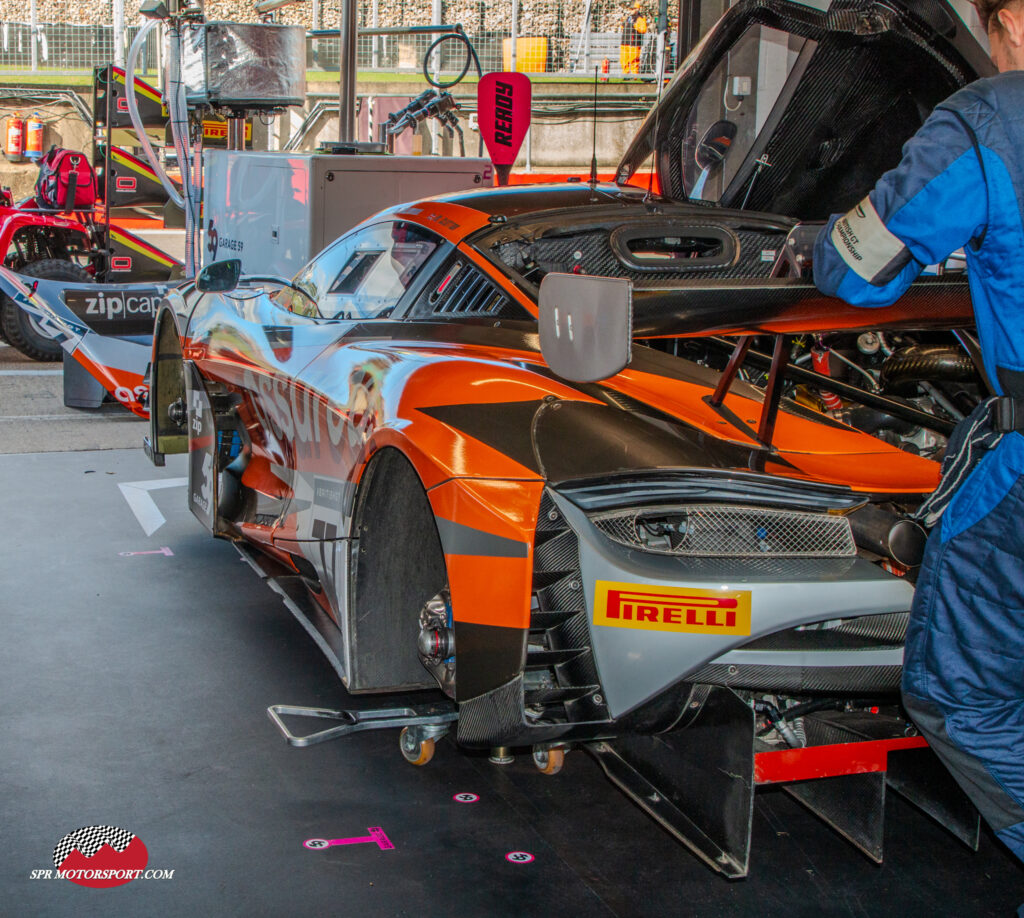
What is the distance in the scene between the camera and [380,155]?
9055 millimetres

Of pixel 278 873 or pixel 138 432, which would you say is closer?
pixel 278 873

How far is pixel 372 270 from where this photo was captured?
400 cm

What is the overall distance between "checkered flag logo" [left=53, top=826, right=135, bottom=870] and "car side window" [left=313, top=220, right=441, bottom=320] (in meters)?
1.66

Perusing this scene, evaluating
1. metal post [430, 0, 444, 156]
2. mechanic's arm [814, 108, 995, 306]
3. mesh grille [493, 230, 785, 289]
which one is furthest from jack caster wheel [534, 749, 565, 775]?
metal post [430, 0, 444, 156]

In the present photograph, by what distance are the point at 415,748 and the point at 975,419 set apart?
1.78m

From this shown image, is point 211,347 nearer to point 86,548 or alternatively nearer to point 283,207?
point 86,548

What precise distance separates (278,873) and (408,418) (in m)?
1.07

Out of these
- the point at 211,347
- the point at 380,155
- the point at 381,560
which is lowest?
the point at 381,560

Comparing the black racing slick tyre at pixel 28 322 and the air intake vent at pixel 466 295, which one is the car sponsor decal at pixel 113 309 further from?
the air intake vent at pixel 466 295

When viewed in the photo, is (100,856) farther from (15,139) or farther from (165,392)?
(15,139)

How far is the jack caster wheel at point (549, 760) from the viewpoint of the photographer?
10.6ft

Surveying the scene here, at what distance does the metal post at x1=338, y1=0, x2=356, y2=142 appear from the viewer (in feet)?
35.8

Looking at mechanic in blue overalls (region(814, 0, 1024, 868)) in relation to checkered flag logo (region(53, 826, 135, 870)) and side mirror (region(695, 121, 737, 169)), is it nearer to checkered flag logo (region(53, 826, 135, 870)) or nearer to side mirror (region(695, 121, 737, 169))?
side mirror (region(695, 121, 737, 169))

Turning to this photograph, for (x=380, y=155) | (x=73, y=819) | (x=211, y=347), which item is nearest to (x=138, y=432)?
(x=380, y=155)
